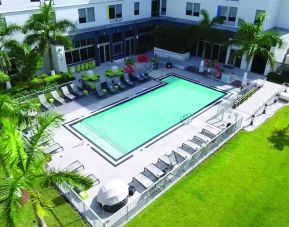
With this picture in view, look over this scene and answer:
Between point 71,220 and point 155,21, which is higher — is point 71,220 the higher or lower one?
the lower one

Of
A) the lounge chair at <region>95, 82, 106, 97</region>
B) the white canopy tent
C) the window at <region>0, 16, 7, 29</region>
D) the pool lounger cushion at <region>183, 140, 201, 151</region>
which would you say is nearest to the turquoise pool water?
the lounge chair at <region>95, 82, 106, 97</region>

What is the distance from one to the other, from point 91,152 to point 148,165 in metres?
4.19

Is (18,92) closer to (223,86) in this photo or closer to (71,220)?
(71,220)

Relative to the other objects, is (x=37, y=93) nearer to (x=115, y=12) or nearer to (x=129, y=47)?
(x=115, y=12)

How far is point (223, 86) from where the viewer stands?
27875mm

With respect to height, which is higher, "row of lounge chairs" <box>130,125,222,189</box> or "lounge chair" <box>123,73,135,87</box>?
"lounge chair" <box>123,73,135,87</box>

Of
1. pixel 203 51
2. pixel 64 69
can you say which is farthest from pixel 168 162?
pixel 203 51

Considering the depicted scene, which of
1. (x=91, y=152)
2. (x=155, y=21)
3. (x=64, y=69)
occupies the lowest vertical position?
(x=91, y=152)

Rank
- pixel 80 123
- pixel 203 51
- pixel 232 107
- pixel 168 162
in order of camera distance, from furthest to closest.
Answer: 1. pixel 203 51
2. pixel 232 107
3. pixel 80 123
4. pixel 168 162

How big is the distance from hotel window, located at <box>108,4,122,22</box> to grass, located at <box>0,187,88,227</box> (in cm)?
2381

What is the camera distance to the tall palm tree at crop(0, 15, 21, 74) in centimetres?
2205

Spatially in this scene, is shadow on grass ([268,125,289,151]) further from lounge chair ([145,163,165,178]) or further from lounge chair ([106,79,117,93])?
lounge chair ([106,79,117,93])

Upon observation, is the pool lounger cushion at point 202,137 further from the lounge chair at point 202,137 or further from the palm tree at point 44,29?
the palm tree at point 44,29

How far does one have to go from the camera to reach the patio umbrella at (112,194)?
13.2m
